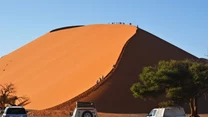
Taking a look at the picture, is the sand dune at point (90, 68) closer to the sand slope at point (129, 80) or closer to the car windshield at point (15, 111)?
the sand slope at point (129, 80)

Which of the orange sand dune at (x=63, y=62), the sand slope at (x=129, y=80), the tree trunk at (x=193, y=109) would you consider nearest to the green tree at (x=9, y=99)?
the orange sand dune at (x=63, y=62)

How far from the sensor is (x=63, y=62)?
78.7 metres

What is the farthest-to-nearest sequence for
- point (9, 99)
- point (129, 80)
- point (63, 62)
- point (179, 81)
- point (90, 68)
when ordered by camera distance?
point (63, 62) < point (90, 68) < point (129, 80) < point (9, 99) < point (179, 81)

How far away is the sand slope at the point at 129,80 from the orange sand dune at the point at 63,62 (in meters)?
2.20

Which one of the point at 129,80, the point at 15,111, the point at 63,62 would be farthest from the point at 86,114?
the point at 63,62

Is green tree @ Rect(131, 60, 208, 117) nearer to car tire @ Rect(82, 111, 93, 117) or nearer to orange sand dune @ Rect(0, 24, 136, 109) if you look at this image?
car tire @ Rect(82, 111, 93, 117)

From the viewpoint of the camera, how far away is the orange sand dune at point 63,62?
6638 centimetres

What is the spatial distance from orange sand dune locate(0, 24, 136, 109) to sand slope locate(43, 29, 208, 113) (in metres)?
2.20

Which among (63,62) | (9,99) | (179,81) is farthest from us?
(63,62)

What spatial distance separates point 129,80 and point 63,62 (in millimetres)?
19111

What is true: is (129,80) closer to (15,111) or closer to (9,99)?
(9,99)

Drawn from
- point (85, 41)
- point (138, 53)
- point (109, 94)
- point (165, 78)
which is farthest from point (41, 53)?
point (165, 78)

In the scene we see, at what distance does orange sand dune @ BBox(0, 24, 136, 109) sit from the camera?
2613 inches

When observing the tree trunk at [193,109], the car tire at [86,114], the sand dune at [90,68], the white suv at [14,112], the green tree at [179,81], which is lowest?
the car tire at [86,114]
